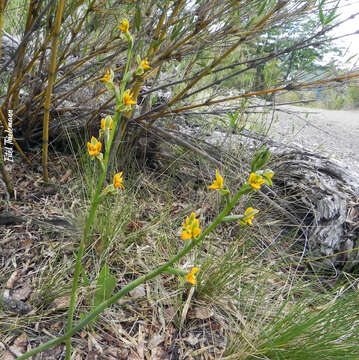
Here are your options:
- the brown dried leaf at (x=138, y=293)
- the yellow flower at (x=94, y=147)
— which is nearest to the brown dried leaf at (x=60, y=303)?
the brown dried leaf at (x=138, y=293)

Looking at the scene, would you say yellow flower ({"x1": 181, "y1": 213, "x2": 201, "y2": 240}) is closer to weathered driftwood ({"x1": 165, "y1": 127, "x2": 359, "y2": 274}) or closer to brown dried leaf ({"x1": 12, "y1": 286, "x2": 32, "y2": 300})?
brown dried leaf ({"x1": 12, "y1": 286, "x2": 32, "y2": 300})

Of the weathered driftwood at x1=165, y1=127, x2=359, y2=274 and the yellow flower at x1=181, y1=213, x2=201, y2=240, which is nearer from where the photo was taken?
the yellow flower at x1=181, y1=213, x2=201, y2=240

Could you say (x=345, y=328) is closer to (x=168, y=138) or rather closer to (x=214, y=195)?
(x=214, y=195)

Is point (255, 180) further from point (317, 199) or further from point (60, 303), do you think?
point (317, 199)

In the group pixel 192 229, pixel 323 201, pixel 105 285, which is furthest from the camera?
pixel 323 201

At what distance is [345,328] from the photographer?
3.55 feet

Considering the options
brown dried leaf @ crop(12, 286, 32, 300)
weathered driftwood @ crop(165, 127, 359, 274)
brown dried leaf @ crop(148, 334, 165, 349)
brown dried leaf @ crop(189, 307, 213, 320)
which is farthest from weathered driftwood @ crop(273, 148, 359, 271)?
brown dried leaf @ crop(12, 286, 32, 300)

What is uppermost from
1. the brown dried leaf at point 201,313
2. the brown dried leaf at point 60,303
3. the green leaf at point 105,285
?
the green leaf at point 105,285

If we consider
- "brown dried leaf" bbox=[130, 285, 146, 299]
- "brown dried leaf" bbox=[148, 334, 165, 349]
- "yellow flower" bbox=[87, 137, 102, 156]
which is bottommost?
"brown dried leaf" bbox=[148, 334, 165, 349]

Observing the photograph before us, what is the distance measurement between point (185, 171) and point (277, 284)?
923 mm

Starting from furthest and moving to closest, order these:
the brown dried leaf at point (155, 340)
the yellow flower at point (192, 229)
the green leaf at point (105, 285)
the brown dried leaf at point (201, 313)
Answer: the brown dried leaf at point (201, 313) < the brown dried leaf at point (155, 340) < the green leaf at point (105, 285) < the yellow flower at point (192, 229)

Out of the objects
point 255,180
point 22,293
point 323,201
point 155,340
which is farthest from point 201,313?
point 323,201

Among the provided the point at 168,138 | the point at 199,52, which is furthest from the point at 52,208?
the point at 199,52

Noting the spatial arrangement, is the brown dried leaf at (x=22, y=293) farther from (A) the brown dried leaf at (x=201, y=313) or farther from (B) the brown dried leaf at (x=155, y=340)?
(A) the brown dried leaf at (x=201, y=313)
